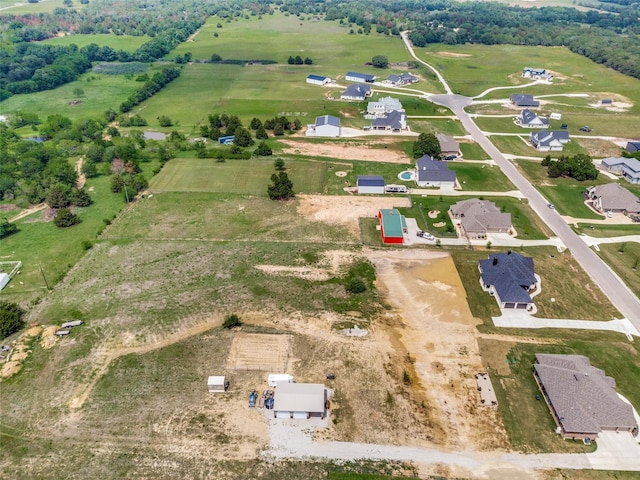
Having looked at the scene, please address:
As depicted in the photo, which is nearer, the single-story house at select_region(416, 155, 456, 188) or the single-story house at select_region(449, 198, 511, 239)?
the single-story house at select_region(449, 198, 511, 239)

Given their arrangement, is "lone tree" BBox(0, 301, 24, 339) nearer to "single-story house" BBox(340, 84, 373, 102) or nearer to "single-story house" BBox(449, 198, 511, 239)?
"single-story house" BBox(449, 198, 511, 239)

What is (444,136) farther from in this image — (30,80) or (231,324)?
(30,80)

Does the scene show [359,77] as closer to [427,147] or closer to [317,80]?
[317,80]

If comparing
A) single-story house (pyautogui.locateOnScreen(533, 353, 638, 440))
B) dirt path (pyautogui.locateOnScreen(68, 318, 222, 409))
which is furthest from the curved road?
dirt path (pyautogui.locateOnScreen(68, 318, 222, 409))

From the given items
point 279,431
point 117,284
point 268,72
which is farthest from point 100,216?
point 268,72

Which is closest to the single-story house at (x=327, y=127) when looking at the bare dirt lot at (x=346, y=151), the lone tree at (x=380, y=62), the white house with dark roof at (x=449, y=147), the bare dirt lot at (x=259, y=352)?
the bare dirt lot at (x=346, y=151)

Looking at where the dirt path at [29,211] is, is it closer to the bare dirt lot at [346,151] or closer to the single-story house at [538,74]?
the bare dirt lot at [346,151]

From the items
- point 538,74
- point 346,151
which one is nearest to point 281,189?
point 346,151
